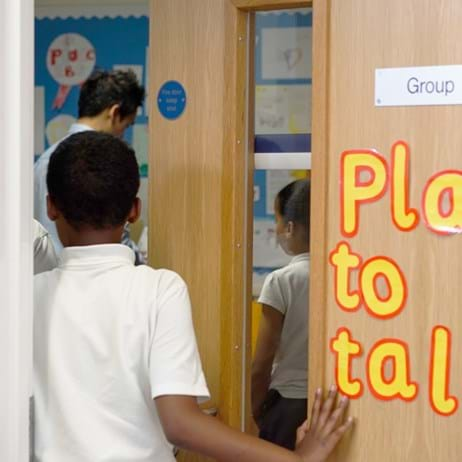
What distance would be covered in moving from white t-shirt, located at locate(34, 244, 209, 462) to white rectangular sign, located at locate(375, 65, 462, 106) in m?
0.54

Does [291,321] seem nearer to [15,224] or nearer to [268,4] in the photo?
[268,4]

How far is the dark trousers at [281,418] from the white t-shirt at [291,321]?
17mm

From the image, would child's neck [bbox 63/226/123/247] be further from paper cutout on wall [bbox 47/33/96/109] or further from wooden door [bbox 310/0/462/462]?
paper cutout on wall [bbox 47/33/96/109]

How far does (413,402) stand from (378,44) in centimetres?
68

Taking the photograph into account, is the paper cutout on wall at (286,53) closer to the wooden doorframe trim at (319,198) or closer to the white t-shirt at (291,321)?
the wooden doorframe trim at (319,198)

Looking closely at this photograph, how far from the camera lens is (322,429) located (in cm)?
168

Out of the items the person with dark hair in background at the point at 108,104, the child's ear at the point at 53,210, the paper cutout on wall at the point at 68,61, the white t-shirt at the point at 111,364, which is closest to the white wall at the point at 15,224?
the white t-shirt at the point at 111,364

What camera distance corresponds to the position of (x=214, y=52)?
1.90 m

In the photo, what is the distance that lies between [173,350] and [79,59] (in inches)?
124

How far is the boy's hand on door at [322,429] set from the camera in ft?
5.44

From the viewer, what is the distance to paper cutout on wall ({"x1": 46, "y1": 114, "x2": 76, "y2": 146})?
14.4ft

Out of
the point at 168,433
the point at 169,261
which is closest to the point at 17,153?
the point at 168,433

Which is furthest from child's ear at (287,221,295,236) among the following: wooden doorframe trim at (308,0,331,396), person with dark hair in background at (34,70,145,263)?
person with dark hair in background at (34,70,145,263)

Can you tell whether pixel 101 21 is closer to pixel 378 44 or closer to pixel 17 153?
pixel 378 44
